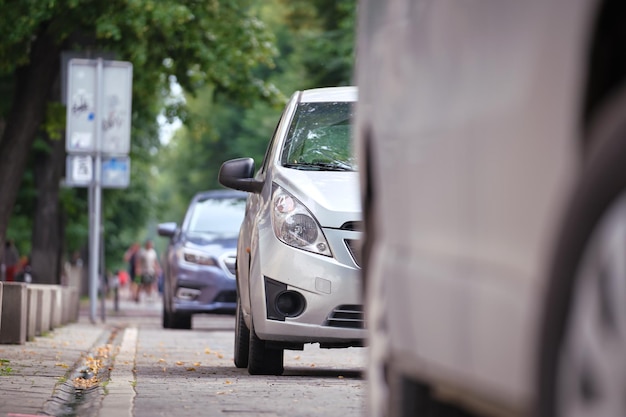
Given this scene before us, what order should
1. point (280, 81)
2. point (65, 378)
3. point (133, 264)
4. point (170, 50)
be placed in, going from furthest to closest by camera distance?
point (133, 264) → point (280, 81) → point (170, 50) → point (65, 378)

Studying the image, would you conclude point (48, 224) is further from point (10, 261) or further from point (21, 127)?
point (10, 261)

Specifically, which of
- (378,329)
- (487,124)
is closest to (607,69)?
(487,124)

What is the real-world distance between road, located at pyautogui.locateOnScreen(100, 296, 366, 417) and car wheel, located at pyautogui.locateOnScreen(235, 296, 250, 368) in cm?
8

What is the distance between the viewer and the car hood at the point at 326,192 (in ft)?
30.4

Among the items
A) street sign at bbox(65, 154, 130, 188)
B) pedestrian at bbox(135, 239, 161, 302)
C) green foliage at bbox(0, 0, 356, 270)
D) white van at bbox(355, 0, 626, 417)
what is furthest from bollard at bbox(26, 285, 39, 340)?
pedestrian at bbox(135, 239, 161, 302)

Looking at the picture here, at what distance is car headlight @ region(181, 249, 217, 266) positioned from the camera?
19.8 m

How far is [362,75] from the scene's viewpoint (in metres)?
5.18

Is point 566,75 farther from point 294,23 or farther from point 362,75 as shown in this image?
point 294,23

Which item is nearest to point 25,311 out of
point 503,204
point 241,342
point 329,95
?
point 241,342

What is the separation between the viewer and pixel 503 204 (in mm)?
3053

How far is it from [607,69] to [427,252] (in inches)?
49.3

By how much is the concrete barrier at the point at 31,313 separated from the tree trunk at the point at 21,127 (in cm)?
471

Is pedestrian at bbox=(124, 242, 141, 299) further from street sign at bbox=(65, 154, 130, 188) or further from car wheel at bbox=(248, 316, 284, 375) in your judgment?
car wheel at bbox=(248, 316, 284, 375)

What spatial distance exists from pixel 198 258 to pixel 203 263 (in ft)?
0.32
